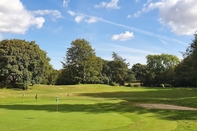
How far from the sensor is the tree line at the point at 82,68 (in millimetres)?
54000

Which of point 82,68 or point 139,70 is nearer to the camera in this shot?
point 82,68

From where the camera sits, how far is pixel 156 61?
125188 millimetres

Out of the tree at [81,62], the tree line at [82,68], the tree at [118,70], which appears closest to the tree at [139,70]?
the tree line at [82,68]

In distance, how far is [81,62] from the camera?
81.4 meters

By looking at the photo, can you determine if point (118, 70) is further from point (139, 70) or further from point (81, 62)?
point (81, 62)

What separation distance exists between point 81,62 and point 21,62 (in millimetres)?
27712

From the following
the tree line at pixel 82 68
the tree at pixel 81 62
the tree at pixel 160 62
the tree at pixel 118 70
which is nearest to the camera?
the tree line at pixel 82 68

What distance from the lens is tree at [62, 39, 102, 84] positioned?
8200 cm

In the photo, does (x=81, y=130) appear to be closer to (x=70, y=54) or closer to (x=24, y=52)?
(x=24, y=52)

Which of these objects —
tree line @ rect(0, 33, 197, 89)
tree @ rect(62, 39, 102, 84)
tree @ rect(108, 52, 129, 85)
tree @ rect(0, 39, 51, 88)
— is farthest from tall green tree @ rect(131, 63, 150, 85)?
tree @ rect(0, 39, 51, 88)

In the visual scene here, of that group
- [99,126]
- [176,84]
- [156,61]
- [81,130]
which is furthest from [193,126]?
[156,61]

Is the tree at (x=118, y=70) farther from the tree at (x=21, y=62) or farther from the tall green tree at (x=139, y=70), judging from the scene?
the tree at (x=21, y=62)

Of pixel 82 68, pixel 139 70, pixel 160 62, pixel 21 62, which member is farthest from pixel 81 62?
pixel 160 62

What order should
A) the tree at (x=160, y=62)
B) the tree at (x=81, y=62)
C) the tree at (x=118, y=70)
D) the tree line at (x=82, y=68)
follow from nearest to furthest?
the tree line at (x=82, y=68) → the tree at (x=81, y=62) → the tree at (x=118, y=70) → the tree at (x=160, y=62)
